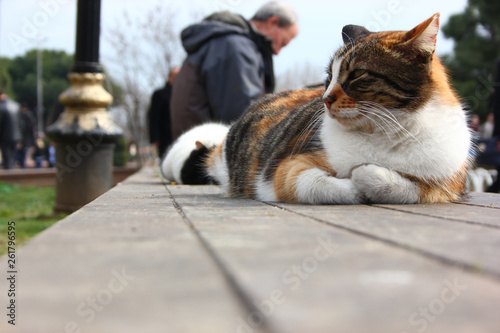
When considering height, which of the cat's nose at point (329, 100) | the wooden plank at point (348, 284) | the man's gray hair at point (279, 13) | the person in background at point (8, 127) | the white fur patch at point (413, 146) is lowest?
the person in background at point (8, 127)

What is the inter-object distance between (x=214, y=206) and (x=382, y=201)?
82cm

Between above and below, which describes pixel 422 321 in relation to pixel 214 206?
above

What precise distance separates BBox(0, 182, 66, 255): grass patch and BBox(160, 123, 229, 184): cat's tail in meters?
1.38

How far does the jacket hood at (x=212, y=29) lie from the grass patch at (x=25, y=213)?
247 cm

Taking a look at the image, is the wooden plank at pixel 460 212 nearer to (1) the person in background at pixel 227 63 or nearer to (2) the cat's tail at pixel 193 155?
(2) the cat's tail at pixel 193 155

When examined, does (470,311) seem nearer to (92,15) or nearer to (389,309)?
(389,309)

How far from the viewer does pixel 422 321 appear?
0.84 meters

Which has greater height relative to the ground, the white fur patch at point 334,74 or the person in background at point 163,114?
the white fur patch at point 334,74

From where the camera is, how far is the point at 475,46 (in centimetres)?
2266

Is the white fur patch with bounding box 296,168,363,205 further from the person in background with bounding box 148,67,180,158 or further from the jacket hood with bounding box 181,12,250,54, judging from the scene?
the person in background with bounding box 148,67,180,158

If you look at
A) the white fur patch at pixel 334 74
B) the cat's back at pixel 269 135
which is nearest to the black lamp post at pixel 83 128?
the cat's back at pixel 269 135

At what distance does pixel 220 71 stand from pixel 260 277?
434 cm

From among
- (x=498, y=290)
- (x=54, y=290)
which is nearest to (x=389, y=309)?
(x=498, y=290)

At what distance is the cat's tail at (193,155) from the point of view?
4234 mm
